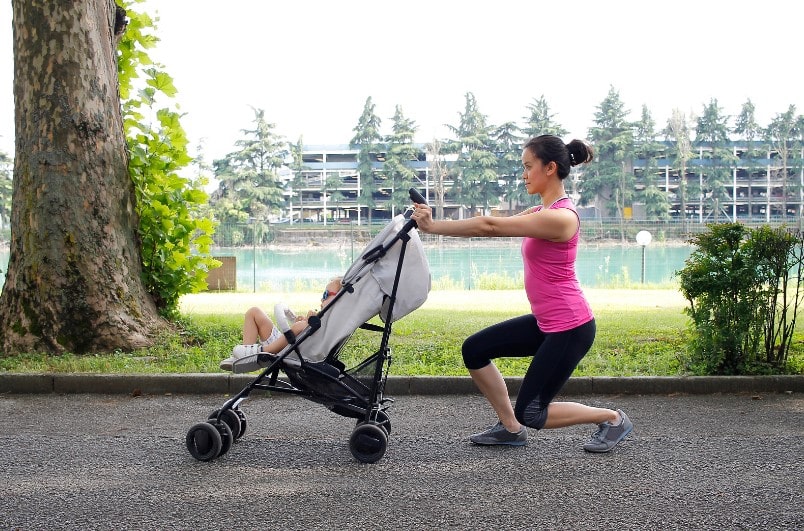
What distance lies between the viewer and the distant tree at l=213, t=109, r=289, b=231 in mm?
66938

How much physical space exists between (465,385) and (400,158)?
67464mm

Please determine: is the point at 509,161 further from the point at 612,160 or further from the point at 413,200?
the point at 413,200

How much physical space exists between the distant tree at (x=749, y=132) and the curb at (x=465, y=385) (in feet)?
251

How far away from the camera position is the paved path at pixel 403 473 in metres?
3.94

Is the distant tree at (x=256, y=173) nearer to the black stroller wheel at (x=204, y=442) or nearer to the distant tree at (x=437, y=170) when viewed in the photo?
the distant tree at (x=437, y=170)

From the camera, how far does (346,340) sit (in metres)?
5.02

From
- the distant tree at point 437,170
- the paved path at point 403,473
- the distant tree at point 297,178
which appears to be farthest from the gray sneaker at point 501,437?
the distant tree at point 297,178

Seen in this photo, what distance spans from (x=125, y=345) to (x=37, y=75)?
8.81 feet

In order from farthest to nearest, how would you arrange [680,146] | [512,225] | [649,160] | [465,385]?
[680,146] → [649,160] → [465,385] → [512,225]

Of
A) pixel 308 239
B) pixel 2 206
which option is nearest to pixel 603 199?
pixel 308 239

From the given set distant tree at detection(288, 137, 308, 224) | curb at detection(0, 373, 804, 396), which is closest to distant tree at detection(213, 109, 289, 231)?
distant tree at detection(288, 137, 308, 224)

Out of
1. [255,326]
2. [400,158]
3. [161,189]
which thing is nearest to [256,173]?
[400,158]

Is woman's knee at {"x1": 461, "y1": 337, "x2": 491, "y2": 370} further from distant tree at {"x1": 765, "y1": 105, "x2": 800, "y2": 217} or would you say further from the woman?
distant tree at {"x1": 765, "y1": 105, "x2": 800, "y2": 217}

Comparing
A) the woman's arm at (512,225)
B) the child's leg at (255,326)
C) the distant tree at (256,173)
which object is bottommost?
the child's leg at (255,326)
